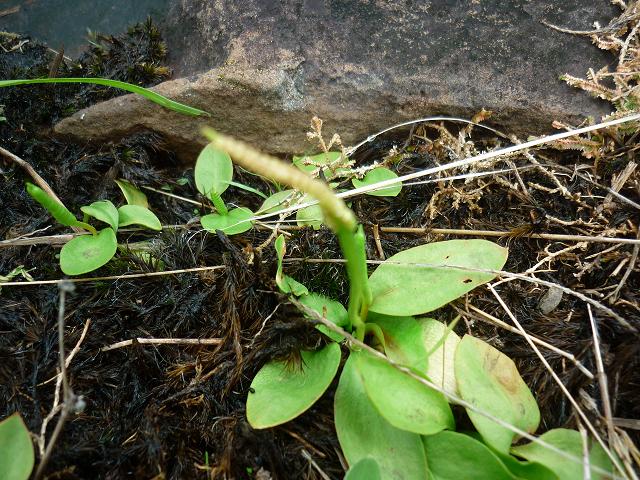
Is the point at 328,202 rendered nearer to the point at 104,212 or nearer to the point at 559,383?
the point at 559,383

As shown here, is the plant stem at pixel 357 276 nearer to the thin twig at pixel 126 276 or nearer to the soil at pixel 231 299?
the soil at pixel 231 299

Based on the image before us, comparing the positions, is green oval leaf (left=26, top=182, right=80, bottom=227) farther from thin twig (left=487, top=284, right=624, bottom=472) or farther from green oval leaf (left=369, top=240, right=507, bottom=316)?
thin twig (left=487, top=284, right=624, bottom=472)

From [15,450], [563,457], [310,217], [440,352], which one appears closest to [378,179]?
[310,217]

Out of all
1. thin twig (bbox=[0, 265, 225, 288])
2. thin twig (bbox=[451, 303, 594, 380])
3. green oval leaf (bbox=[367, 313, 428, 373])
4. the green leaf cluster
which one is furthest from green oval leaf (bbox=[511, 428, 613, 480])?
thin twig (bbox=[0, 265, 225, 288])

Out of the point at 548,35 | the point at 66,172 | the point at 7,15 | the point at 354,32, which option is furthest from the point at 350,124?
the point at 7,15

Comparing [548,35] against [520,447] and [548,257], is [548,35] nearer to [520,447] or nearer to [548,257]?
[548,257]
